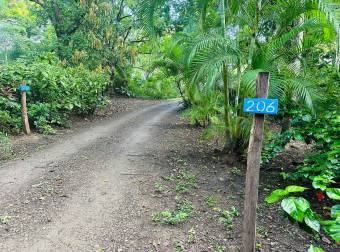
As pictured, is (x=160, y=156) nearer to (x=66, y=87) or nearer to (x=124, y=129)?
(x=124, y=129)

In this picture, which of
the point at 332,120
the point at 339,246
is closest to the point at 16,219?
the point at 339,246

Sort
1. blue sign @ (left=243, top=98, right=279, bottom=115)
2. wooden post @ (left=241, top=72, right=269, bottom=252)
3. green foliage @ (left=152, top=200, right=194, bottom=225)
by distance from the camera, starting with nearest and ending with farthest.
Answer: blue sign @ (left=243, top=98, right=279, bottom=115)
wooden post @ (left=241, top=72, right=269, bottom=252)
green foliage @ (left=152, top=200, right=194, bottom=225)

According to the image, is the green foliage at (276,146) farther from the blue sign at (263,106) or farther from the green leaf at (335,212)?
the green leaf at (335,212)

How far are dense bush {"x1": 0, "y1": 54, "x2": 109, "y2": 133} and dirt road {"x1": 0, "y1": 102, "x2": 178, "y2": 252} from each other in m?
1.53

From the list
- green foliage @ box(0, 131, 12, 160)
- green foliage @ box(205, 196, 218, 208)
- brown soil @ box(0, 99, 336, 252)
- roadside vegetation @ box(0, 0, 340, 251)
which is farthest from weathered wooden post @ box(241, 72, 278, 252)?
green foliage @ box(0, 131, 12, 160)

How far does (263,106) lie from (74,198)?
9.12 feet

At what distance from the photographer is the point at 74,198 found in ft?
13.2

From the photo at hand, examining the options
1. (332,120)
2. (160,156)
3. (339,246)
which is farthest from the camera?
(160,156)

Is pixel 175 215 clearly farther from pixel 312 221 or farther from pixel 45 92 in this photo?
pixel 45 92

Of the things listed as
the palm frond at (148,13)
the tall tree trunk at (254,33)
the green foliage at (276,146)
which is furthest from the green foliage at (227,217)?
the palm frond at (148,13)

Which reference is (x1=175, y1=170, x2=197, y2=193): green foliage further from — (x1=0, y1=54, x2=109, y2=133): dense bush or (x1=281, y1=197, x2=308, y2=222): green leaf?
(x1=0, y1=54, x2=109, y2=133): dense bush

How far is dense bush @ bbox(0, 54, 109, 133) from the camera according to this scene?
7.33 metres

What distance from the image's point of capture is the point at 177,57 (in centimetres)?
822

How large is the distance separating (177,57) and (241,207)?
207 inches
